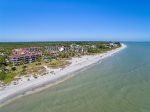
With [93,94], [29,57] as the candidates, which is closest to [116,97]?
[93,94]

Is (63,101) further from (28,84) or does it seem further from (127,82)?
(127,82)

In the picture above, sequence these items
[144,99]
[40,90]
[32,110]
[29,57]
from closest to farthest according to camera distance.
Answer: [32,110], [144,99], [40,90], [29,57]

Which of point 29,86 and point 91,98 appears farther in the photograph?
point 29,86

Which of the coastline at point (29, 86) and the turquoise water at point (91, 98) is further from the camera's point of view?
the coastline at point (29, 86)

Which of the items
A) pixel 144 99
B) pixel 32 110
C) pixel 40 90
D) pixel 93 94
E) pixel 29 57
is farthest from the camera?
pixel 29 57

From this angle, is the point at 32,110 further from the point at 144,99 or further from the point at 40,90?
the point at 144,99

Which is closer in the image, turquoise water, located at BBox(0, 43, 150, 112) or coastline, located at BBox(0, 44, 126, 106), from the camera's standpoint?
turquoise water, located at BBox(0, 43, 150, 112)

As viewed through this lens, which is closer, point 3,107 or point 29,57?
point 3,107

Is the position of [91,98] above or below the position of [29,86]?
below

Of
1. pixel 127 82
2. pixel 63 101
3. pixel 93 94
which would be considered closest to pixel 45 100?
pixel 63 101
